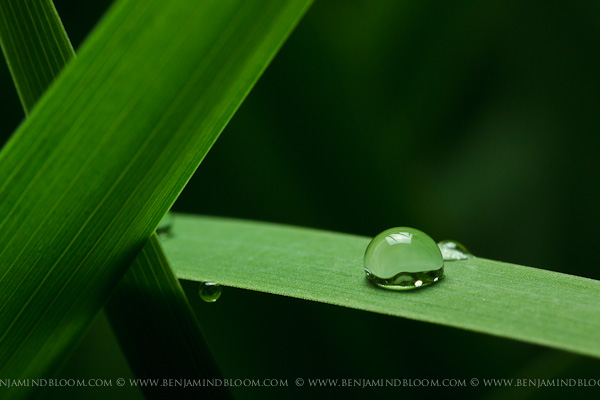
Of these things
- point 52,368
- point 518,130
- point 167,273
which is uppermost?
point 518,130

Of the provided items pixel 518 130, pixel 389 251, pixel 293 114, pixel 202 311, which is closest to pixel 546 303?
pixel 389 251

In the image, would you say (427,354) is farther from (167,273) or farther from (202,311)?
(167,273)

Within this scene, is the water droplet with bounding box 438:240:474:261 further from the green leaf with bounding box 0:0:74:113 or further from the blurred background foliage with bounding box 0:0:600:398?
the green leaf with bounding box 0:0:74:113

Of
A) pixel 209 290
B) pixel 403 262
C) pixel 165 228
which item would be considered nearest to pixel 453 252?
pixel 403 262

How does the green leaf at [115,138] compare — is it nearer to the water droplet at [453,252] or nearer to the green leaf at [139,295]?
the green leaf at [139,295]

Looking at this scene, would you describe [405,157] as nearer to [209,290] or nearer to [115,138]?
[209,290]

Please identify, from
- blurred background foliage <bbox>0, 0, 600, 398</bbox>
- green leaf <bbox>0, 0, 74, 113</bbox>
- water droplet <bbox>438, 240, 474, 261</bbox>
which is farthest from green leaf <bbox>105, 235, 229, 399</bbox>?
blurred background foliage <bbox>0, 0, 600, 398</bbox>
